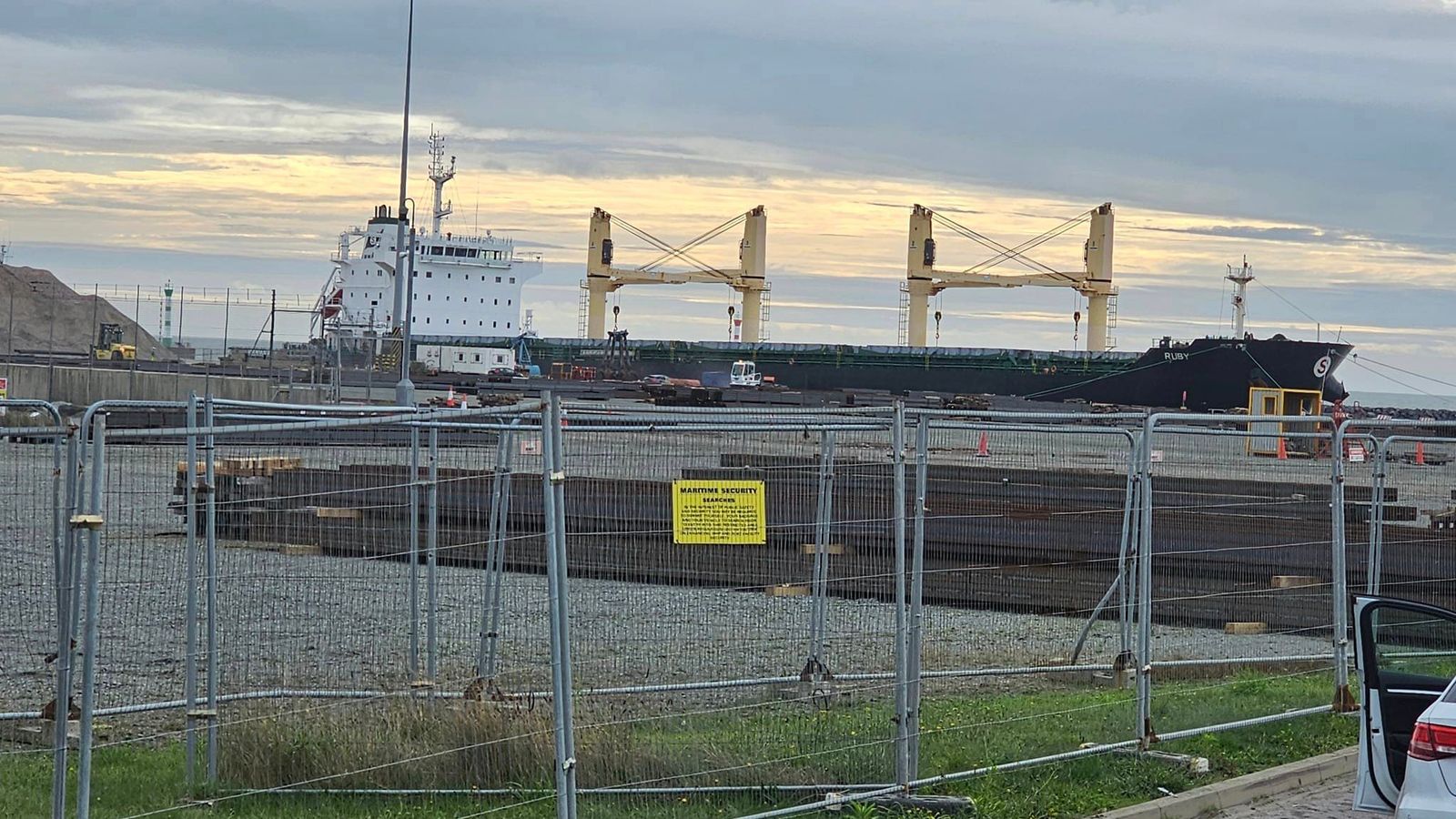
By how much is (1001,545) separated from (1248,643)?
7.37ft

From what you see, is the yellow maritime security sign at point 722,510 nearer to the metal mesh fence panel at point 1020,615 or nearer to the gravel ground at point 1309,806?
the metal mesh fence panel at point 1020,615

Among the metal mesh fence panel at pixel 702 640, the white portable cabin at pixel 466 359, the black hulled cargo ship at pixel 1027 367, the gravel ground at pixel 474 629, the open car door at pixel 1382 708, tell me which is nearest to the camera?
the open car door at pixel 1382 708

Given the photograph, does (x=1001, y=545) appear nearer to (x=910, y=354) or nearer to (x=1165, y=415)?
(x=1165, y=415)

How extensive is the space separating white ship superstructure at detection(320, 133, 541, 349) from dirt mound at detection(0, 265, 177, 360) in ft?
57.6

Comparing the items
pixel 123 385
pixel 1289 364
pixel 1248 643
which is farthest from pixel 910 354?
pixel 1248 643

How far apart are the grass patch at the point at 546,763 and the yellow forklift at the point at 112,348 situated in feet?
210

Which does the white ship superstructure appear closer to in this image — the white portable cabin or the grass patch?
the white portable cabin

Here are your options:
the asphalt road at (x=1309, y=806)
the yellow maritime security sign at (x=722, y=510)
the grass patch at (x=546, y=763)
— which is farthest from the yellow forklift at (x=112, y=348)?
the asphalt road at (x=1309, y=806)

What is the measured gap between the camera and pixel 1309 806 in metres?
8.19

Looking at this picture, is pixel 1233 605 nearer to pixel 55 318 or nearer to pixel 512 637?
pixel 512 637

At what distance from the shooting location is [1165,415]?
931 cm

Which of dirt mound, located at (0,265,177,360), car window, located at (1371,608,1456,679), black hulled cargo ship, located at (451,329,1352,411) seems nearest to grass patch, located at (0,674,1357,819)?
car window, located at (1371,608,1456,679)

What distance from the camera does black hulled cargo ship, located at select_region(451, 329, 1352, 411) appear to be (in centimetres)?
5850

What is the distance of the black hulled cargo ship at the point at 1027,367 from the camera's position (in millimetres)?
58500
